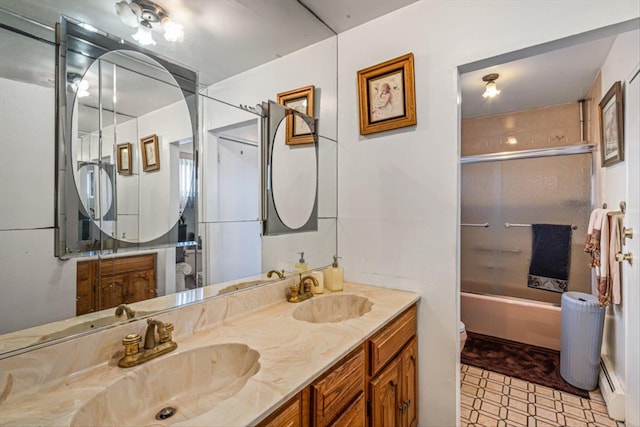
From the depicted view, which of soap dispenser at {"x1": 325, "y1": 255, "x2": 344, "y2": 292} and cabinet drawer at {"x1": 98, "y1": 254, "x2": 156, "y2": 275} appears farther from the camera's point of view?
soap dispenser at {"x1": 325, "y1": 255, "x2": 344, "y2": 292}

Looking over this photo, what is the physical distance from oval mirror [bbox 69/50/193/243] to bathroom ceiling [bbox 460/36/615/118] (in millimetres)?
1958

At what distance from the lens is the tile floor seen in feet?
5.73

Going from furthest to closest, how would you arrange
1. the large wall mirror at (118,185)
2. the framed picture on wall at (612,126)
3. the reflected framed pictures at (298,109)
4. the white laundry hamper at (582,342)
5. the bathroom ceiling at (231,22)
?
1. the white laundry hamper at (582,342)
2. the framed picture on wall at (612,126)
3. the reflected framed pictures at (298,109)
4. the bathroom ceiling at (231,22)
5. the large wall mirror at (118,185)

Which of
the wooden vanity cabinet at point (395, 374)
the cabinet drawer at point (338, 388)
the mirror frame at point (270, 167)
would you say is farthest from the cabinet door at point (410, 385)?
the mirror frame at point (270, 167)

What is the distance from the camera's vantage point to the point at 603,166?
91.7 inches

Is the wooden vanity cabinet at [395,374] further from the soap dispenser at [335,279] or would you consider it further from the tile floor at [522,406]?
the tile floor at [522,406]

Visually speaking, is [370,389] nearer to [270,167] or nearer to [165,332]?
[165,332]

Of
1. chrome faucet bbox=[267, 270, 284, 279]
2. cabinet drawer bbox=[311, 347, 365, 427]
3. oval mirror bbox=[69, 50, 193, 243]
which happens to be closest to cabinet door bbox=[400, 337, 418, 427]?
cabinet drawer bbox=[311, 347, 365, 427]

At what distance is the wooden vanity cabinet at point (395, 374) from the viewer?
1144 millimetres

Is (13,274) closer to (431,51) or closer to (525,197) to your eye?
(431,51)

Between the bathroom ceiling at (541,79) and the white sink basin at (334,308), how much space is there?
1737mm

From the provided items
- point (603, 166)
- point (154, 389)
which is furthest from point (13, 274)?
point (603, 166)

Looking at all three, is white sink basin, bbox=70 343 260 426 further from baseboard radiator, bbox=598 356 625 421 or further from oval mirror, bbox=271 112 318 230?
baseboard radiator, bbox=598 356 625 421

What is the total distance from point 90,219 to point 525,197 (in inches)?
143
